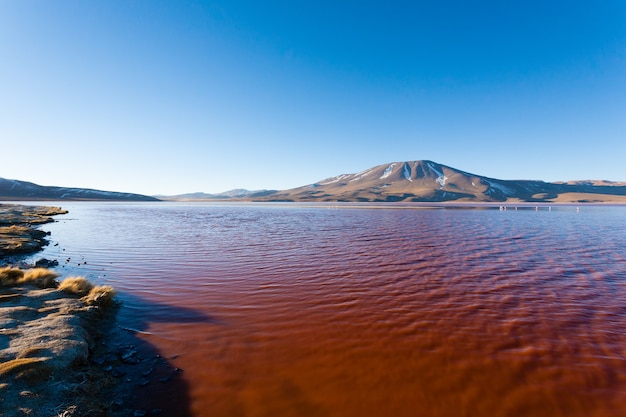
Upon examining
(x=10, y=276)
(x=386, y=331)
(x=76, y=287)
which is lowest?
(x=386, y=331)

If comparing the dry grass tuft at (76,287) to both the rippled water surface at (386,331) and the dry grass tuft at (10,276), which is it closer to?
the rippled water surface at (386,331)

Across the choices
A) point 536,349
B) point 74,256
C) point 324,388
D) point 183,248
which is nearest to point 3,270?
point 74,256

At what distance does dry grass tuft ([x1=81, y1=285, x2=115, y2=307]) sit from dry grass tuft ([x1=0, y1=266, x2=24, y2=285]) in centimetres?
388

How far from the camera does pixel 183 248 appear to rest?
2422 centimetres

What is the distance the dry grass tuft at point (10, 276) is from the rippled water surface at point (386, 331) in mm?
3100

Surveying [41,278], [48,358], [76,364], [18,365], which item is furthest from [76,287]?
[18,365]

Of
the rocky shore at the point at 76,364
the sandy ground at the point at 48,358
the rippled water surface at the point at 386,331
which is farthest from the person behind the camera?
the rippled water surface at the point at 386,331

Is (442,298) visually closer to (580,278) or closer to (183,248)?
(580,278)

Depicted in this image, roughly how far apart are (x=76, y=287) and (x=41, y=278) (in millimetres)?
2687

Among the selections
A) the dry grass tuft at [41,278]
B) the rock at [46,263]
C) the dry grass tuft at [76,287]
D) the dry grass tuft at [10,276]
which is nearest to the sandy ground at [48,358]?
the dry grass tuft at [76,287]

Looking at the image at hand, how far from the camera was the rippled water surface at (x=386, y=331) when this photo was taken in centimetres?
646

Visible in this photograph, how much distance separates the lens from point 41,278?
43.9ft

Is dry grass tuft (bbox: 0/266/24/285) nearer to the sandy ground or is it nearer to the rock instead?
the sandy ground

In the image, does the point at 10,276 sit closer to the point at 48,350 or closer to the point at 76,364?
the point at 48,350
